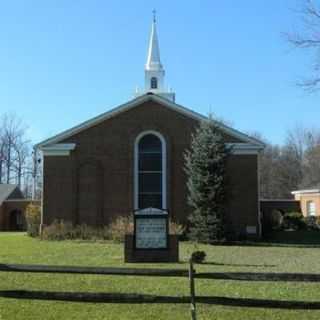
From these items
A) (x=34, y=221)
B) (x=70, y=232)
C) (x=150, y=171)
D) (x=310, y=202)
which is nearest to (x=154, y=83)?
(x=310, y=202)

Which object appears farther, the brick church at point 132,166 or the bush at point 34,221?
the bush at point 34,221

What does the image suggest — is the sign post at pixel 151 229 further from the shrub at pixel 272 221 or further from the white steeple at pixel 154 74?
the white steeple at pixel 154 74

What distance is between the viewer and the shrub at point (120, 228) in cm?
3234

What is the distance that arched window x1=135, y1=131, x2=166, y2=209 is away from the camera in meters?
37.0

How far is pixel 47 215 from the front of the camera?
121 feet

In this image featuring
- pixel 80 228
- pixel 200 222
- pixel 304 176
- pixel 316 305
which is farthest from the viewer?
pixel 304 176

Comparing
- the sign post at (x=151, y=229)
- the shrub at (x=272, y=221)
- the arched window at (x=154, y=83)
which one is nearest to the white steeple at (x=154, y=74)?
the arched window at (x=154, y=83)

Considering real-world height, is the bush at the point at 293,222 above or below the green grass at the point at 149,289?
above

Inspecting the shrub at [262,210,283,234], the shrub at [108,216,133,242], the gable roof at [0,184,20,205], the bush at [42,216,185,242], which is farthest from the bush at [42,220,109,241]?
the gable roof at [0,184,20,205]

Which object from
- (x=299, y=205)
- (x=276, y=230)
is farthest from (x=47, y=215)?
(x=299, y=205)

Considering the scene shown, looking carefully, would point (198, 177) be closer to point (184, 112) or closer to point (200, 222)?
point (200, 222)

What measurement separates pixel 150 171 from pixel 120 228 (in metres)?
5.36

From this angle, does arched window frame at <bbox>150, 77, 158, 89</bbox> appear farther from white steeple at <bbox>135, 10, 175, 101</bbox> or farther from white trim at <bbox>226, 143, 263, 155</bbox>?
white trim at <bbox>226, 143, 263, 155</bbox>

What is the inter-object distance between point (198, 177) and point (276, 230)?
43.3 ft
